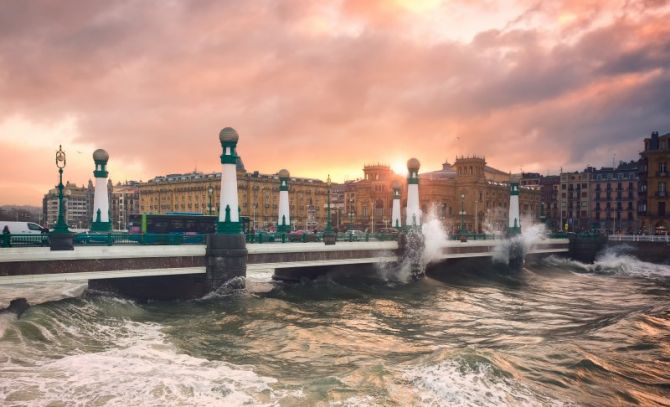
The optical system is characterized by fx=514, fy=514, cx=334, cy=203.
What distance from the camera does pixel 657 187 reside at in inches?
3295

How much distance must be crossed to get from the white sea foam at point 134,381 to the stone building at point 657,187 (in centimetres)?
8579

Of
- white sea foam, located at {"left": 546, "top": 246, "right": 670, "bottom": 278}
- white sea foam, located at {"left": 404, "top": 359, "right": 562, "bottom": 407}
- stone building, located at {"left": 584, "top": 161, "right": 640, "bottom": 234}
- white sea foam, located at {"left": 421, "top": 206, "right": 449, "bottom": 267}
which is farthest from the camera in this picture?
stone building, located at {"left": 584, "top": 161, "right": 640, "bottom": 234}

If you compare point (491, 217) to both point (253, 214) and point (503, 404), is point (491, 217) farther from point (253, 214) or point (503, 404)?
point (503, 404)

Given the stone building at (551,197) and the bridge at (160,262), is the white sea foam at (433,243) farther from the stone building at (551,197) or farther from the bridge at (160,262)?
the stone building at (551,197)

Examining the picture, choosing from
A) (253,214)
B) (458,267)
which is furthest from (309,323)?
(253,214)

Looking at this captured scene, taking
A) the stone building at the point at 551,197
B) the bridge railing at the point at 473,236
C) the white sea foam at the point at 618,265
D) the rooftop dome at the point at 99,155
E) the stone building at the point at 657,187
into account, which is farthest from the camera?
the stone building at the point at 551,197

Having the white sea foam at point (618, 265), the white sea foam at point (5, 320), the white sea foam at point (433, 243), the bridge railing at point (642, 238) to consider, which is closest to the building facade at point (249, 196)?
the bridge railing at point (642, 238)

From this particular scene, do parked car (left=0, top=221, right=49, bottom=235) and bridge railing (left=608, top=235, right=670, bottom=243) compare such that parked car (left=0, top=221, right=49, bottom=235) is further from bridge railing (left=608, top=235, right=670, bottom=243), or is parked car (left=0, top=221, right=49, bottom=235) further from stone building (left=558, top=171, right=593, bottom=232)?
stone building (left=558, top=171, right=593, bottom=232)

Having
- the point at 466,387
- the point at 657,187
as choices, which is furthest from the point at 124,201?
the point at 466,387

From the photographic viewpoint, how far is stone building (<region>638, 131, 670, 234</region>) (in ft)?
272

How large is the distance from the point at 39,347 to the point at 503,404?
619 inches

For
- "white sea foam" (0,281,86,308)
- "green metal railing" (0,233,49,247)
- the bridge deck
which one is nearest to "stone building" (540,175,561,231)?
the bridge deck

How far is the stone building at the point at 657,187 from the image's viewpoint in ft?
272

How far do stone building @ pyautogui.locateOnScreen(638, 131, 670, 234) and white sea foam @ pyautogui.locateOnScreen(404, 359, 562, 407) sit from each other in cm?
8068
